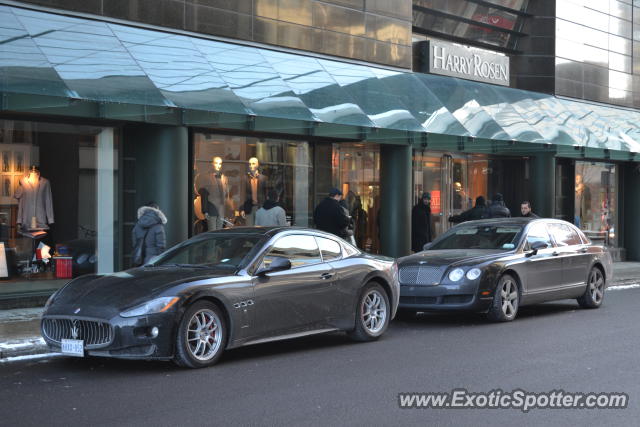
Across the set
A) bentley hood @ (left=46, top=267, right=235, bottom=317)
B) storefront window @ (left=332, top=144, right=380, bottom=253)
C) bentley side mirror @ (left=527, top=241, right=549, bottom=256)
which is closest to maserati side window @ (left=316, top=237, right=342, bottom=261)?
bentley hood @ (left=46, top=267, right=235, bottom=317)

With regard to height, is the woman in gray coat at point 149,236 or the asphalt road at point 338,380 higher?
the woman in gray coat at point 149,236

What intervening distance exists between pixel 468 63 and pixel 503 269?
11.6m

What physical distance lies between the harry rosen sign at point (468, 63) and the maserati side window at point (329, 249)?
12.1m

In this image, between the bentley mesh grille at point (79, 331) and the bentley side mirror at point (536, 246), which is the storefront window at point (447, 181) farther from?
the bentley mesh grille at point (79, 331)

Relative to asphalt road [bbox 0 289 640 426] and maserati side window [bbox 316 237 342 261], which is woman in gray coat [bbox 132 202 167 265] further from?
maserati side window [bbox 316 237 342 261]

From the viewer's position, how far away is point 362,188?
2145 cm

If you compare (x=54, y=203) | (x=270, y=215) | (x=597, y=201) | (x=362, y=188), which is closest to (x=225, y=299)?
(x=54, y=203)

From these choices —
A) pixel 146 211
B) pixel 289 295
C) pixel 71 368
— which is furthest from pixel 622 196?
pixel 71 368

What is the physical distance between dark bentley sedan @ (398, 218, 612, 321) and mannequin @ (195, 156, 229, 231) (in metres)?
4.96

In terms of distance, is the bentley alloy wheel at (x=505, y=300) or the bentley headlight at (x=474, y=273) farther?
the bentley alloy wheel at (x=505, y=300)

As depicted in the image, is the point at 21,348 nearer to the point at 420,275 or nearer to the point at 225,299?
the point at 225,299

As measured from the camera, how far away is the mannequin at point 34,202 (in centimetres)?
1412

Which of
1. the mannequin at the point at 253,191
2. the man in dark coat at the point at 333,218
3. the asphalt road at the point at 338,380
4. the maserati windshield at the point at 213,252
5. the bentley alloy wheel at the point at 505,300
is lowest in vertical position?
the asphalt road at the point at 338,380

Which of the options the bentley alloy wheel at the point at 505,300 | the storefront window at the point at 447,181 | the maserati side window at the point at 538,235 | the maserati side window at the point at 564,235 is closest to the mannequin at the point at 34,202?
the bentley alloy wheel at the point at 505,300
